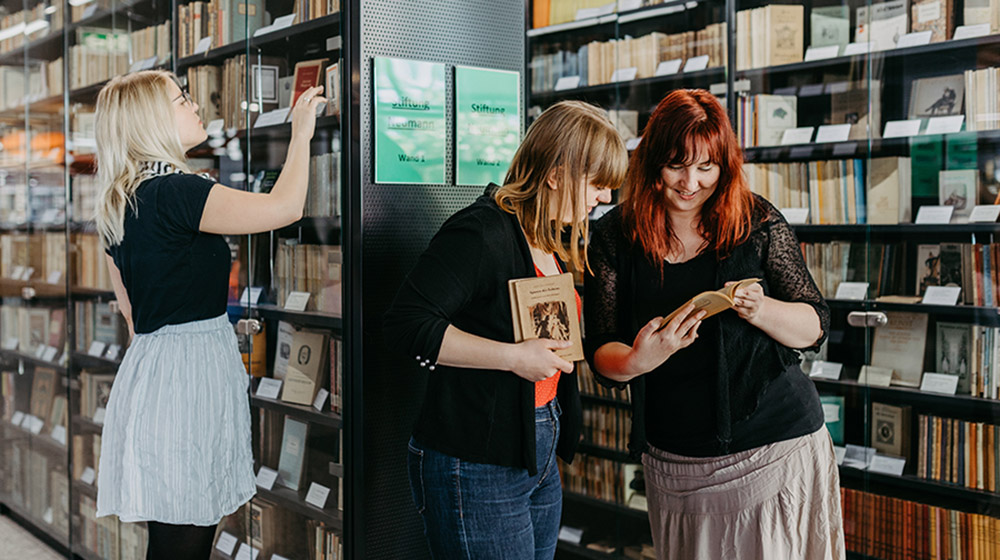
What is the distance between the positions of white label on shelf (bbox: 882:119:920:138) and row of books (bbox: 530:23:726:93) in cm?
81

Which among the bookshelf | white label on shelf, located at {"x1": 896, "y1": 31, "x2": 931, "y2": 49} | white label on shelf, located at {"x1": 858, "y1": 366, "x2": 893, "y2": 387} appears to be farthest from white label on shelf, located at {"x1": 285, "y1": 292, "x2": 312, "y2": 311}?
white label on shelf, located at {"x1": 896, "y1": 31, "x2": 931, "y2": 49}

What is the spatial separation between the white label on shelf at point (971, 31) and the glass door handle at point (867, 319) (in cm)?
102

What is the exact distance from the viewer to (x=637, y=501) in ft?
13.1

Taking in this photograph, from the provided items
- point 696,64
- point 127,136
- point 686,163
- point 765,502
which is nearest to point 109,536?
point 127,136

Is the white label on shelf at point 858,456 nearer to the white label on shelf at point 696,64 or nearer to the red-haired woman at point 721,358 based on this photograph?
the red-haired woman at point 721,358

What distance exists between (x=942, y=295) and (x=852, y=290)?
32 centimetres

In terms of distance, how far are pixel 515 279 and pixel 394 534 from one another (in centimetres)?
118

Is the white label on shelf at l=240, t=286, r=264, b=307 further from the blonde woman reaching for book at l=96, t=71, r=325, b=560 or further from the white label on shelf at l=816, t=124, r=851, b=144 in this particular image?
the white label on shelf at l=816, t=124, r=851, b=144

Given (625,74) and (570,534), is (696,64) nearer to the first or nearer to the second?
(625,74)

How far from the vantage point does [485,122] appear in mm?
2693

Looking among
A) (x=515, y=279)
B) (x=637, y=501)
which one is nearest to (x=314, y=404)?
(x=515, y=279)

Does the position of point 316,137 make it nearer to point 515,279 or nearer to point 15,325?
point 515,279

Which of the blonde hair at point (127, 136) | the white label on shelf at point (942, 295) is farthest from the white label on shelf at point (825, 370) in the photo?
the blonde hair at point (127, 136)

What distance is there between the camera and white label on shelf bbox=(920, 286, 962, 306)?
3.01m
